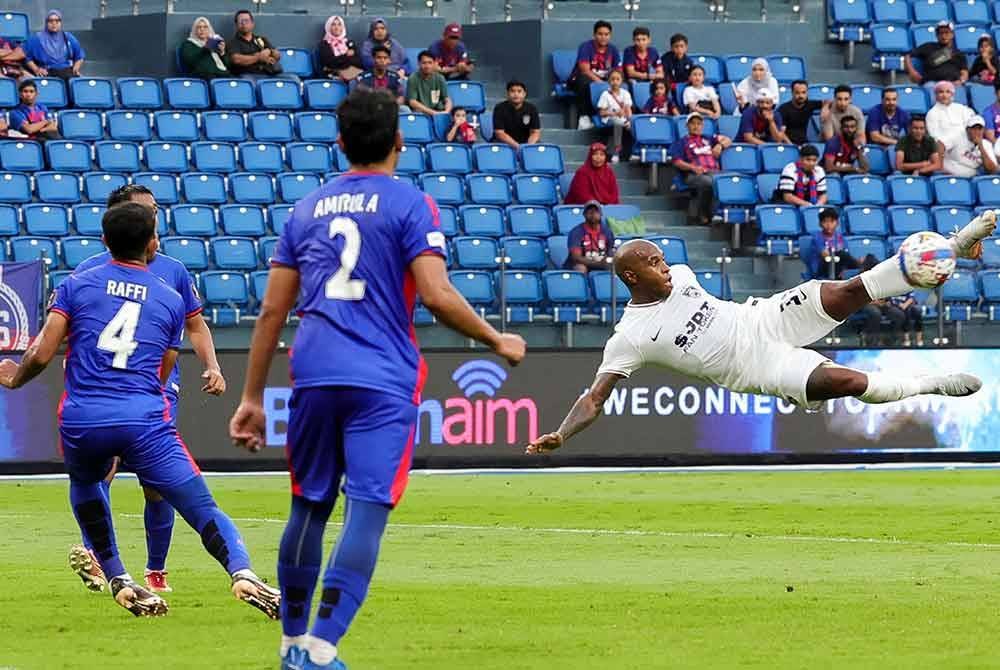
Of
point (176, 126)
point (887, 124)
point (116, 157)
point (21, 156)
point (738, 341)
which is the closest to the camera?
point (738, 341)

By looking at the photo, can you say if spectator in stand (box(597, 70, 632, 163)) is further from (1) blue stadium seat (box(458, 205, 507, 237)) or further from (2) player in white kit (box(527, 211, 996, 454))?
(2) player in white kit (box(527, 211, 996, 454))

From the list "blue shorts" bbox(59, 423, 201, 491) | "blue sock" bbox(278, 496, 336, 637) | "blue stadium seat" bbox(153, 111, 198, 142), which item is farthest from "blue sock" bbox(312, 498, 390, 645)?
"blue stadium seat" bbox(153, 111, 198, 142)

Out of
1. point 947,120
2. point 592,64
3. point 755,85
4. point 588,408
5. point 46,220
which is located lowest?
point 588,408

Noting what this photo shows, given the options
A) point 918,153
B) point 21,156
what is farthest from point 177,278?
point 918,153

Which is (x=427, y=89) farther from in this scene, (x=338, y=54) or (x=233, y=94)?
(x=233, y=94)

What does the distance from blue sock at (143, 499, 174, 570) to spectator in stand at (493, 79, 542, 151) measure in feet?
55.7

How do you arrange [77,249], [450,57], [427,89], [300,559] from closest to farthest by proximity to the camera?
[300,559]
[77,249]
[427,89]
[450,57]

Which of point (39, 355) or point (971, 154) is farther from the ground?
point (971, 154)

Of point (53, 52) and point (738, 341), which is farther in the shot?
point (53, 52)

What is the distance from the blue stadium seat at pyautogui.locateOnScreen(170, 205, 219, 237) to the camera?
79.6 feet

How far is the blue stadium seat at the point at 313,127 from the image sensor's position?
26.9 metres

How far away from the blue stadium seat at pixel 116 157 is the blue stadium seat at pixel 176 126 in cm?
87

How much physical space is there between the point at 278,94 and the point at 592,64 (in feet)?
15.5

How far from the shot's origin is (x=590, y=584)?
1180 cm
